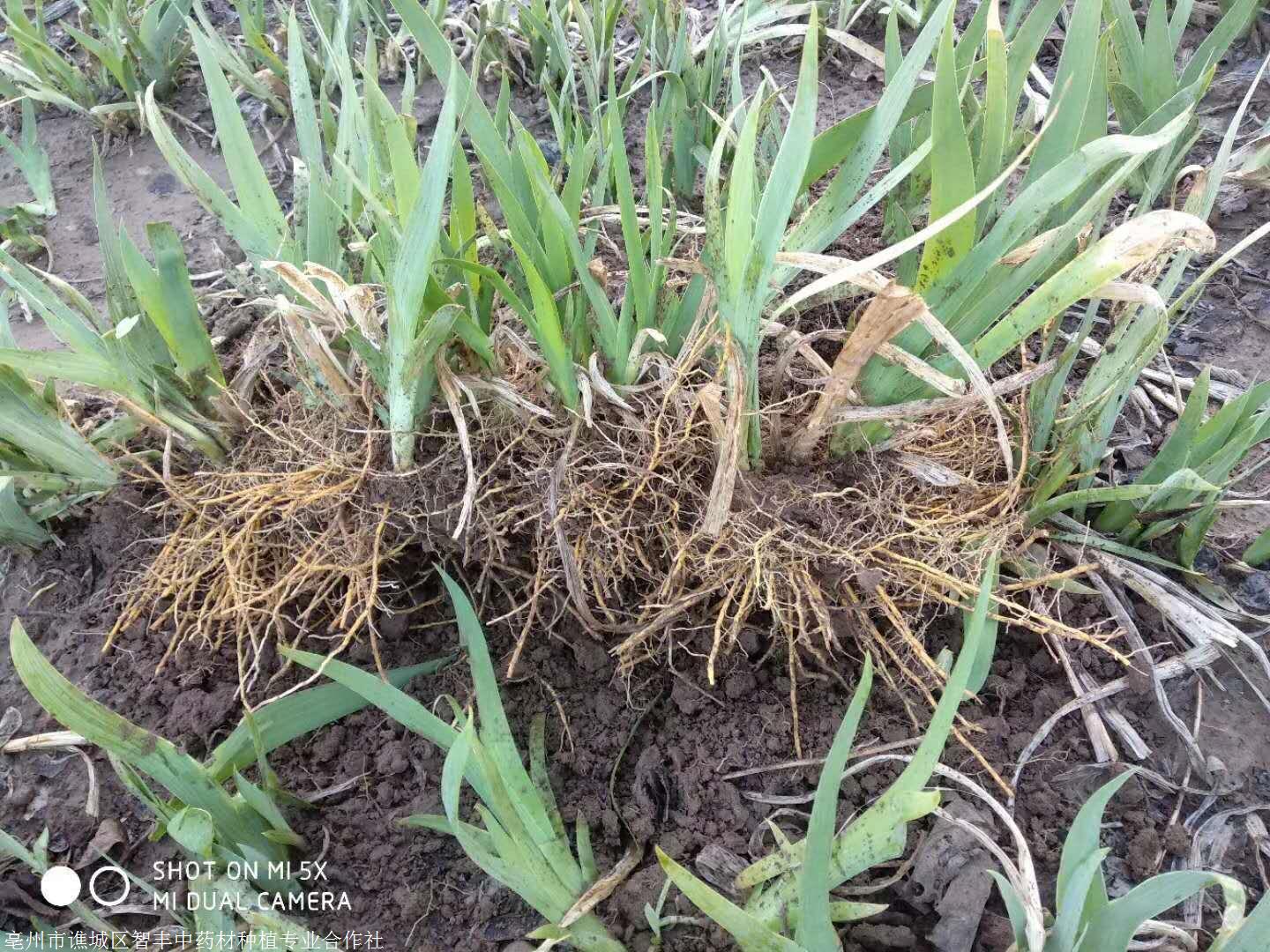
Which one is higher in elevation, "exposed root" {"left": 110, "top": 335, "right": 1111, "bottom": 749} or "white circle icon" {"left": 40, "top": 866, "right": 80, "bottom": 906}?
"exposed root" {"left": 110, "top": 335, "right": 1111, "bottom": 749}

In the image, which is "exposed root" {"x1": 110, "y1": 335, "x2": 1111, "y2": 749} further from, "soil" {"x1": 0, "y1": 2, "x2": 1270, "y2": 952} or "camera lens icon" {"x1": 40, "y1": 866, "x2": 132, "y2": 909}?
"camera lens icon" {"x1": 40, "y1": 866, "x2": 132, "y2": 909}

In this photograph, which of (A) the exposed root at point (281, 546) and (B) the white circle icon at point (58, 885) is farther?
(A) the exposed root at point (281, 546)

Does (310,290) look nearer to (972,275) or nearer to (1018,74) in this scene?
(972,275)

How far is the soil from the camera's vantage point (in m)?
0.85

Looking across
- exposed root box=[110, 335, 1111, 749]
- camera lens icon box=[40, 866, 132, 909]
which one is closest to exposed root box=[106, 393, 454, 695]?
exposed root box=[110, 335, 1111, 749]

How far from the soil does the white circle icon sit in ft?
0.08

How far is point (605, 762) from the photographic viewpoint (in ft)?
3.07

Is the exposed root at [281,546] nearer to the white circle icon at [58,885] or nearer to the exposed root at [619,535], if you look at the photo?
the exposed root at [619,535]

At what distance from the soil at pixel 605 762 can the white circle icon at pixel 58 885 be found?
0.08ft

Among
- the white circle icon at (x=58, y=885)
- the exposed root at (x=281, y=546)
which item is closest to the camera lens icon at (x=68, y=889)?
the white circle icon at (x=58, y=885)

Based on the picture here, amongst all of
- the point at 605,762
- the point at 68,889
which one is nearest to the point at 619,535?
the point at 605,762

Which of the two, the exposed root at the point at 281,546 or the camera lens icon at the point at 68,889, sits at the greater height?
the exposed root at the point at 281,546

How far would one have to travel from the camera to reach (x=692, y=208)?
1372 millimetres

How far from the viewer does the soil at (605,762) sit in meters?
0.85
